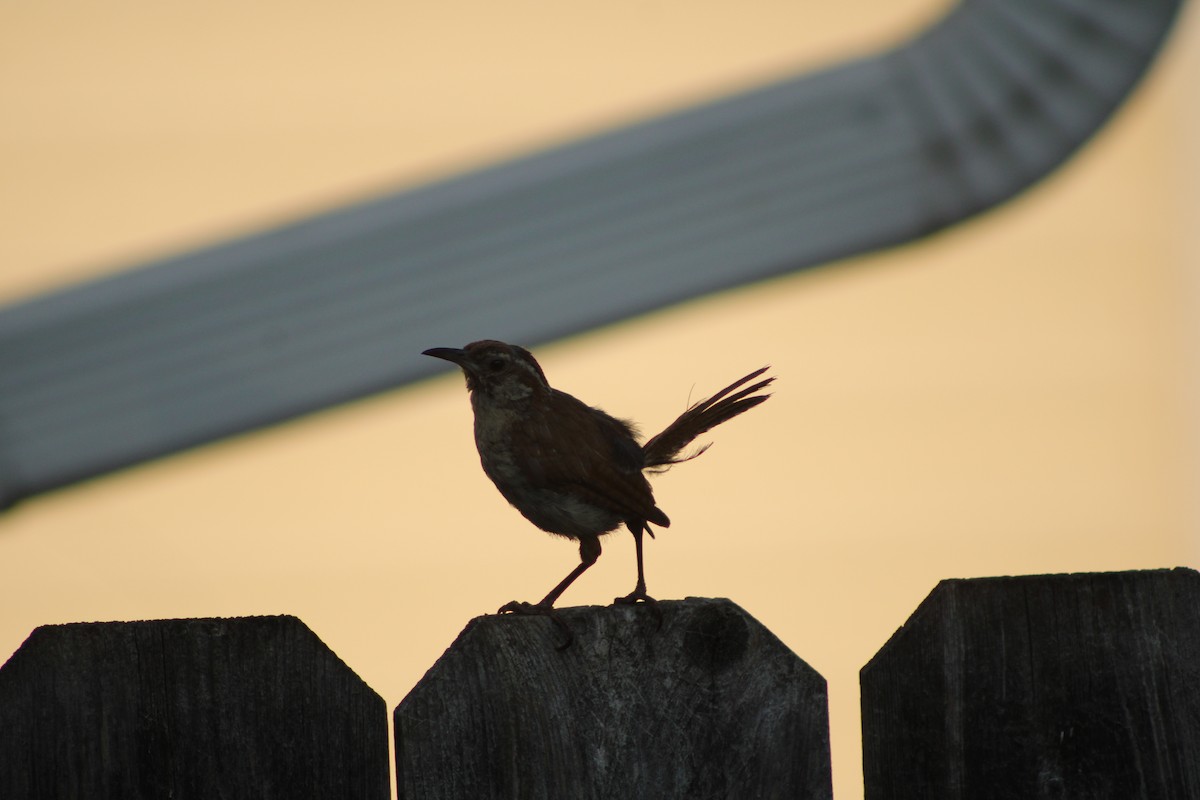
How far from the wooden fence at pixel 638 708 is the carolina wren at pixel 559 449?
1.28ft

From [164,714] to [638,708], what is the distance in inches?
28.1

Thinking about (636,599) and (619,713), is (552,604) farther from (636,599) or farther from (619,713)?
(619,713)

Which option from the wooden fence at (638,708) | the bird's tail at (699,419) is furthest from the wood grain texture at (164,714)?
the bird's tail at (699,419)

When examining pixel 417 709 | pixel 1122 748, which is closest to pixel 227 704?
pixel 417 709

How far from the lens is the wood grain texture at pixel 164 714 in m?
2.06

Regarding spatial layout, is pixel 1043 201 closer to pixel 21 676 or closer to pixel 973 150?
pixel 973 150

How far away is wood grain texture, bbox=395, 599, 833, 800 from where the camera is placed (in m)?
2.05

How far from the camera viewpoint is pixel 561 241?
165 inches

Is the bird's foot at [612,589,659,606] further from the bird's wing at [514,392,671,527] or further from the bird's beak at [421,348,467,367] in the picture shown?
the bird's beak at [421,348,467,367]

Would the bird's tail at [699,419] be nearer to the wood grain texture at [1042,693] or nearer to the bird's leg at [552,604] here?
the bird's leg at [552,604]

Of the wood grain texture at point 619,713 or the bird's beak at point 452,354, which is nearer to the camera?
the wood grain texture at point 619,713

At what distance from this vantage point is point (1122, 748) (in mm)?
2127

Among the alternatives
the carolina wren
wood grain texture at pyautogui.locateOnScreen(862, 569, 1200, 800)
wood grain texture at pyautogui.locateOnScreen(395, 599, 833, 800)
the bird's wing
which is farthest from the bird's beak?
wood grain texture at pyautogui.locateOnScreen(862, 569, 1200, 800)

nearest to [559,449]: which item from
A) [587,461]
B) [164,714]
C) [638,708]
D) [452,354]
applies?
[587,461]
